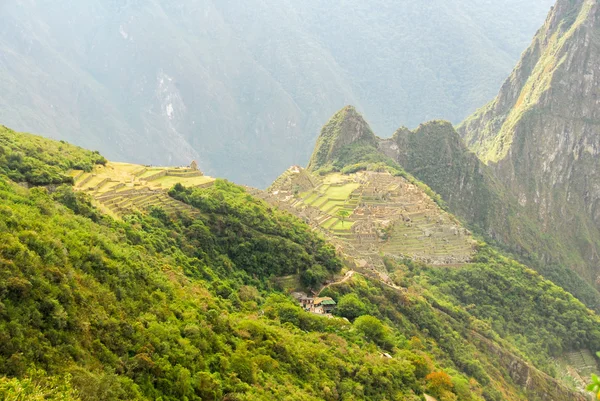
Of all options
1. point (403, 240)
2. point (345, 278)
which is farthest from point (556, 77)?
point (345, 278)

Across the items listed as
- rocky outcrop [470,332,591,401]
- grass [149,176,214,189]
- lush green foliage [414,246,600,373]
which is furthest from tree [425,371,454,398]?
lush green foliage [414,246,600,373]

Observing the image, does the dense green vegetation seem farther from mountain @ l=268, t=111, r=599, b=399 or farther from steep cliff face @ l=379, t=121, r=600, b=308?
steep cliff face @ l=379, t=121, r=600, b=308

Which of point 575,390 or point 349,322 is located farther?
point 575,390

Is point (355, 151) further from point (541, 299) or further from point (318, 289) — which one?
point (318, 289)

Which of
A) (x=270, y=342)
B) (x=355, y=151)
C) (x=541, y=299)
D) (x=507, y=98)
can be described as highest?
(x=507, y=98)

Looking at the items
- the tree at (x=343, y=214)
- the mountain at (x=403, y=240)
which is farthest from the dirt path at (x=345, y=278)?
the tree at (x=343, y=214)

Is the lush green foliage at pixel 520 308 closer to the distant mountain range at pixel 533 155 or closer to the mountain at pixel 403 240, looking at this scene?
the mountain at pixel 403 240

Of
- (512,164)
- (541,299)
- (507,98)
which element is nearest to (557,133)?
(512,164)
